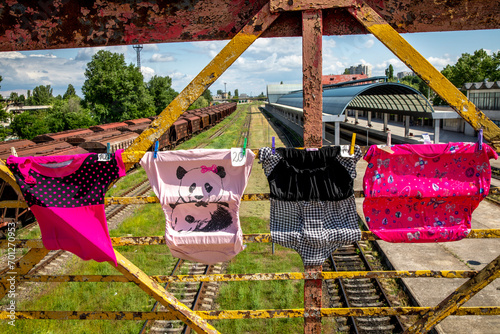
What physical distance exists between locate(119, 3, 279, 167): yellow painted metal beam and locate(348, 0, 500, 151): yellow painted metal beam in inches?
26.0

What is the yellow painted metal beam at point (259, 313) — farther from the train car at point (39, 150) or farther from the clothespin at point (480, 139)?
the train car at point (39, 150)

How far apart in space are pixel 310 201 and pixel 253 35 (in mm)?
1385

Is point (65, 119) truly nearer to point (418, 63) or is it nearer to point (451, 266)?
point (451, 266)

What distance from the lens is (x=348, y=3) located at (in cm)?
260

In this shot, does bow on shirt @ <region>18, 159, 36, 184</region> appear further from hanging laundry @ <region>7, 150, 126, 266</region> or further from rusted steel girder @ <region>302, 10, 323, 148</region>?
rusted steel girder @ <region>302, 10, 323, 148</region>

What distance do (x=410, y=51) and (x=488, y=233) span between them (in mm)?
1593

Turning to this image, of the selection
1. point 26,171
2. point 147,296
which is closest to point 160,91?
point 147,296

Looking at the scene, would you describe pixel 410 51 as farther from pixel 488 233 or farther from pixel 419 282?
pixel 419 282

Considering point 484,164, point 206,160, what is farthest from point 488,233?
point 206,160

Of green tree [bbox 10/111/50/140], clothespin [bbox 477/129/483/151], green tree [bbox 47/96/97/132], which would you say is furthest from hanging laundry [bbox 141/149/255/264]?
green tree [bbox 47/96/97/132]

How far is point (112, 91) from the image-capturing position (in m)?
47.3

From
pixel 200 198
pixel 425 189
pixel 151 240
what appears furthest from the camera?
pixel 151 240

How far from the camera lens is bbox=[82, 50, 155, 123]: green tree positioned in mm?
47125

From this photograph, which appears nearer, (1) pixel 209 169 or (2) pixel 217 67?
(2) pixel 217 67
